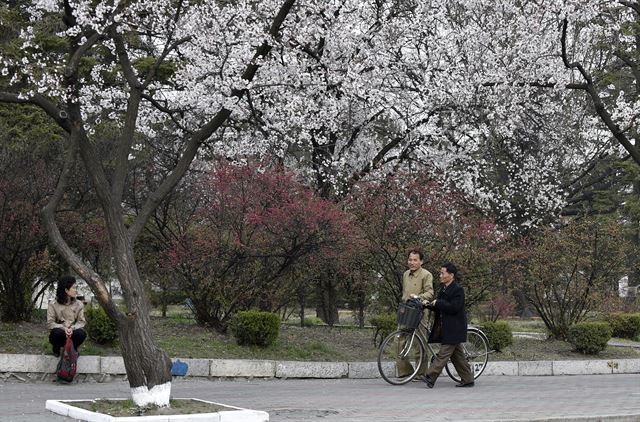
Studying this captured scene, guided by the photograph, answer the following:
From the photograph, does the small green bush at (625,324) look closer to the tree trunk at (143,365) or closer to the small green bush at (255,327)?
the small green bush at (255,327)

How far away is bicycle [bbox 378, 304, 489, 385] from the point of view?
12.9 meters

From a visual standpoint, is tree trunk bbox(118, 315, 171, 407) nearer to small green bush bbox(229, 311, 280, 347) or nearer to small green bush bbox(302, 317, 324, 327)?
small green bush bbox(229, 311, 280, 347)

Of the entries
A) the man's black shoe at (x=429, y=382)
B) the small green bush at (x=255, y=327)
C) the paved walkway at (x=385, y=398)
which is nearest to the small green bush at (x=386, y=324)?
the paved walkway at (x=385, y=398)

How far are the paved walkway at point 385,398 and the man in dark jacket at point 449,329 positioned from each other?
0.81 feet

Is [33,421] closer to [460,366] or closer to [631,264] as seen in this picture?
[460,366]

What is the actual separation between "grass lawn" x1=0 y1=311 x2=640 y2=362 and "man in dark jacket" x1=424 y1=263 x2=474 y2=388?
1.98m

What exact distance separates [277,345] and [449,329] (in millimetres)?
3065

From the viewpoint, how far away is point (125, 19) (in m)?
11.6

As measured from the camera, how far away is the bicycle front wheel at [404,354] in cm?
1288

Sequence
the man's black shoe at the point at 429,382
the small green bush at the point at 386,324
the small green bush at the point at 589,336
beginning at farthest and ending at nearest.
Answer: the small green bush at the point at 589,336 < the small green bush at the point at 386,324 < the man's black shoe at the point at 429,382

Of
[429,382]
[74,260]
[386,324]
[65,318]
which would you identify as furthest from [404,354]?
[74,260]

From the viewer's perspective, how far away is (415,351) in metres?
13.2

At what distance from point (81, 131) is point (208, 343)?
5.23 m

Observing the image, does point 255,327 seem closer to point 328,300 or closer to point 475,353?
point 475,353
